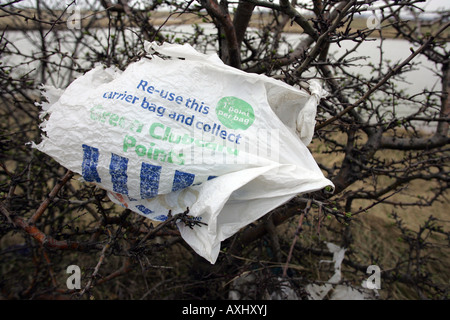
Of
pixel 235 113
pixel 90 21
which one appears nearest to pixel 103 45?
pixel 90 21

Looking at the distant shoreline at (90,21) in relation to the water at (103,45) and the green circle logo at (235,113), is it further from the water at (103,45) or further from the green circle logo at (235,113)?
the green circle logo at (235,113)

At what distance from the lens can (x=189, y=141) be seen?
0.96 meters

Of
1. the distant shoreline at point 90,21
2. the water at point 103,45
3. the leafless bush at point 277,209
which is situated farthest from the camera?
the water at point 103,45

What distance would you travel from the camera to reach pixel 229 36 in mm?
1288

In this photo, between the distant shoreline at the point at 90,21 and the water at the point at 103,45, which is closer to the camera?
the distant shoreline at the point at 90,21

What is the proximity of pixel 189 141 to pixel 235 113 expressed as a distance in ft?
0.66

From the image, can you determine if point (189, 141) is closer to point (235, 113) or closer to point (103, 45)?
point (235, 113)

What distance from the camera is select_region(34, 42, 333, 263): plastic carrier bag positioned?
3.07 feet

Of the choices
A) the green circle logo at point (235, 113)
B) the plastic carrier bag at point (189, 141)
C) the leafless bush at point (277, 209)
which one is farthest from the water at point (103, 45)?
the green circle logo at point (235, 113)

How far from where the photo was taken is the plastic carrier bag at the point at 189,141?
3.07 feet

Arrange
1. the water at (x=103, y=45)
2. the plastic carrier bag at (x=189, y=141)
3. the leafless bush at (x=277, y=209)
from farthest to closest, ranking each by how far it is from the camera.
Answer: the water at (x=103, y=45) → the leafless bush at (x=277, y=209) → the plastic carrier bag at (x=189, y=141)

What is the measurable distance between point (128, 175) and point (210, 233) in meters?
0.34

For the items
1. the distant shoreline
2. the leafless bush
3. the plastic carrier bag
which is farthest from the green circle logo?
the distant shoreline
